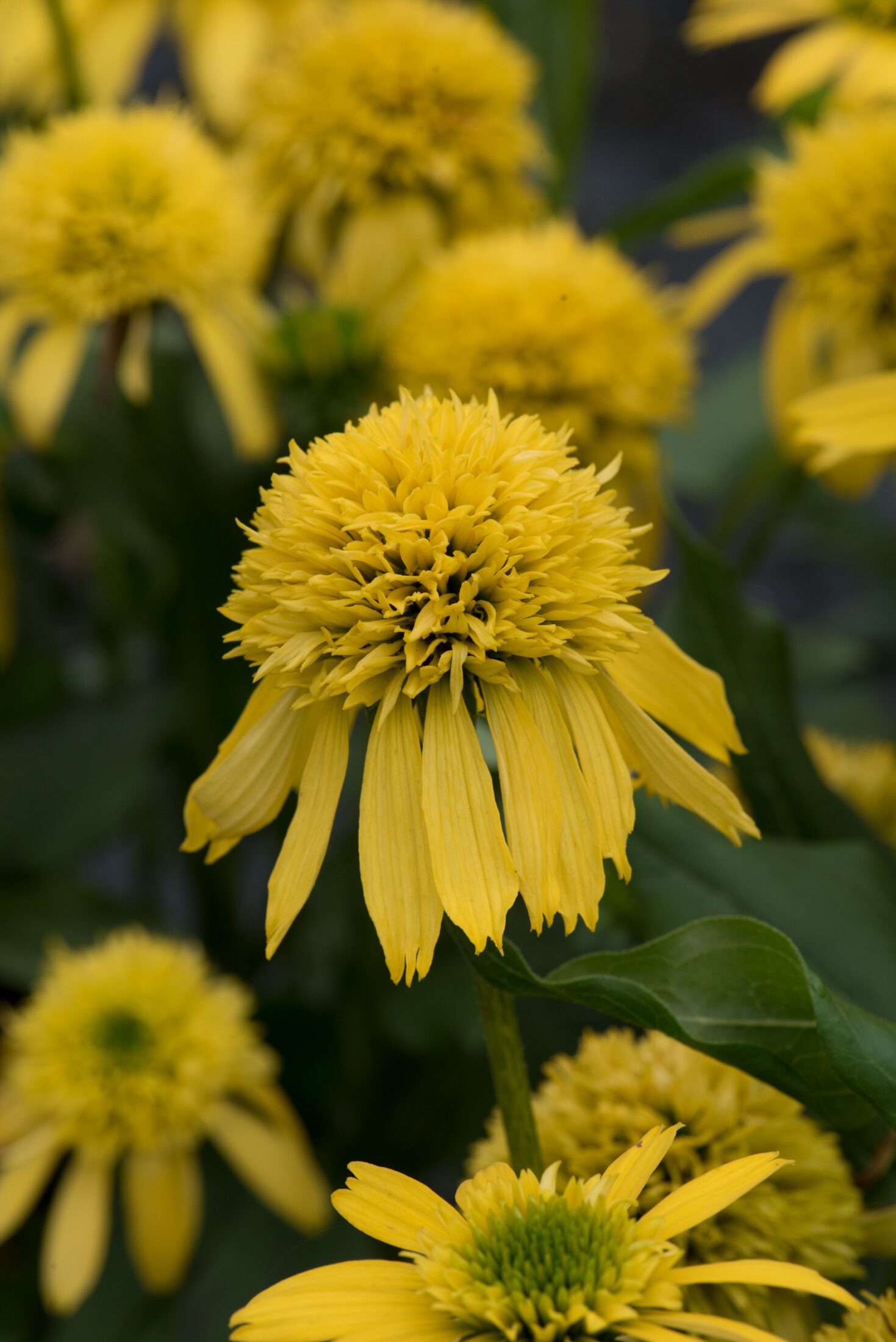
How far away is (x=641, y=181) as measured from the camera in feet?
4.47

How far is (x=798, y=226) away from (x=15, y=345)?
0.40 meters

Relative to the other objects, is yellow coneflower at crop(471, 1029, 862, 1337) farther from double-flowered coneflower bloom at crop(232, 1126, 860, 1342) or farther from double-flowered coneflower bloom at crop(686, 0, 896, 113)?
double-flowered coneflower bloom at crop(686, 0, 896, 113)

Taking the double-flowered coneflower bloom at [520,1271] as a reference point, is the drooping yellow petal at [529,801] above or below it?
above

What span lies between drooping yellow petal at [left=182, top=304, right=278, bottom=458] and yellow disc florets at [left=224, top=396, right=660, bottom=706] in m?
0.30

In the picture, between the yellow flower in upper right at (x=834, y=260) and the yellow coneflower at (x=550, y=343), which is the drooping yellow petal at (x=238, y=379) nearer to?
the yellow coneflower at (x=550, y=343)

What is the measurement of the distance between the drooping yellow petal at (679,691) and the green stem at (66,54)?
0.49 metres

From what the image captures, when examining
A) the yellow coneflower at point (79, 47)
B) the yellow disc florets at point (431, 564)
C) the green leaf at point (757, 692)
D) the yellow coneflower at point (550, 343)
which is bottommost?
the yellow disc florets at point (431, 564)

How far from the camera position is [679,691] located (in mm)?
315

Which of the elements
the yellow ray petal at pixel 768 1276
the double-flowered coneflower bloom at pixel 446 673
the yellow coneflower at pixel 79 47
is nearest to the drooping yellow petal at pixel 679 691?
the double-flowered coneflower bloom at pixel 446 673

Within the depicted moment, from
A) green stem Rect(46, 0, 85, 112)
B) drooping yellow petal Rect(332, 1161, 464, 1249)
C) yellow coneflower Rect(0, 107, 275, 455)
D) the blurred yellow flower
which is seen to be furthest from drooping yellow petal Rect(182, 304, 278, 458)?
drooping yellow petal Rect(332, 1161, 464, 1249)

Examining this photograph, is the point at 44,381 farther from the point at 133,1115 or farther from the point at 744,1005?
the point at 744,1005

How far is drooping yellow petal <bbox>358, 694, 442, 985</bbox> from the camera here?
270 millimetres

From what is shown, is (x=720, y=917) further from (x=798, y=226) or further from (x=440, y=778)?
(x=798, y=226)

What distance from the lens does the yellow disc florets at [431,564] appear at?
11.2 inches
